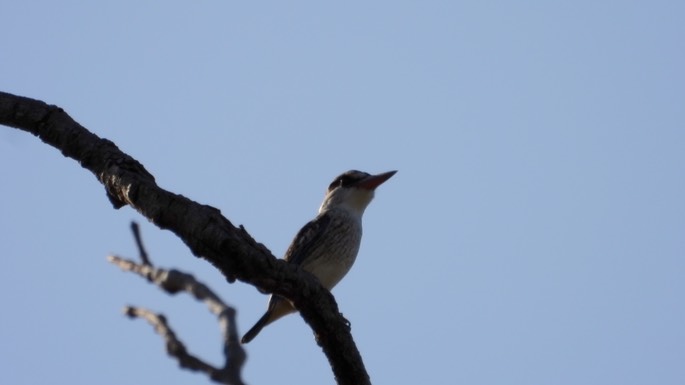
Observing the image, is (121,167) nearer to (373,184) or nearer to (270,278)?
(270,278)

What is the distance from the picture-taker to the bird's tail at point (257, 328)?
737 cm

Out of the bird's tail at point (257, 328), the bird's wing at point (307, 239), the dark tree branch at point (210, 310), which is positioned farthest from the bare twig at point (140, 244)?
the bird's wing at point (307, 239)

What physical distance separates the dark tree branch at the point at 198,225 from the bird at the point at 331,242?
3.15 metres

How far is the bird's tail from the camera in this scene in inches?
290

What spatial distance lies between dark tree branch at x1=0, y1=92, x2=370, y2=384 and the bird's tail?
10.0ft

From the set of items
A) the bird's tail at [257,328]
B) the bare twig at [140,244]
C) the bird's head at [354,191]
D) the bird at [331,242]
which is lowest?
the bare twig at [140,244]

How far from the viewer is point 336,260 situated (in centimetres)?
796

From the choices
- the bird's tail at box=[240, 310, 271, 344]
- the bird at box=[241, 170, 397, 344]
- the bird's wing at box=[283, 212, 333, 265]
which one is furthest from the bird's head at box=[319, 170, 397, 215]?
the bird's tail at box=[240, 310, 271, 344]

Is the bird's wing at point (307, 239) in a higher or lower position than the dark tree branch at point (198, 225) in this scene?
higher

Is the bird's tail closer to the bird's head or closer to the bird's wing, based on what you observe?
the bird's wing

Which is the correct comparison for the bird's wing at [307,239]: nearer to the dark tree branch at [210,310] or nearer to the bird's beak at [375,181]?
the bird's beak at [375,181]

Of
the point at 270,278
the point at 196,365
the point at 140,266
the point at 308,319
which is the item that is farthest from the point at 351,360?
the point at 196,365

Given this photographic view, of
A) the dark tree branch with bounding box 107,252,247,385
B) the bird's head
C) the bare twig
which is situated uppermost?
the bird's head

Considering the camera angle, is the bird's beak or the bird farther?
the bird's beak
